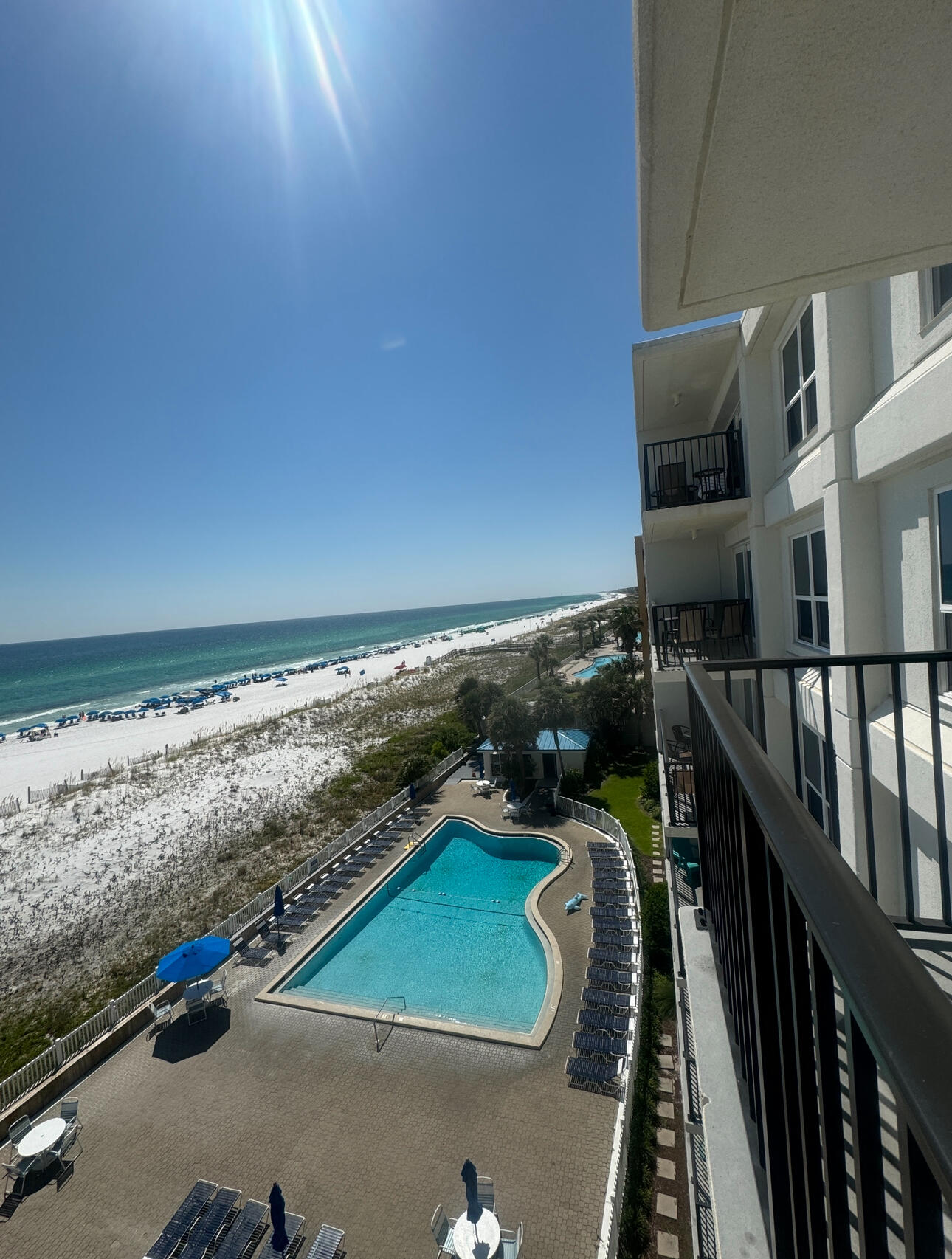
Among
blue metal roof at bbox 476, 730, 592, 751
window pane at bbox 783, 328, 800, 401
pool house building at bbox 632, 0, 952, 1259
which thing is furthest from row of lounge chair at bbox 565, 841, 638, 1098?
window pane at bbox 783, 328, 800, 401

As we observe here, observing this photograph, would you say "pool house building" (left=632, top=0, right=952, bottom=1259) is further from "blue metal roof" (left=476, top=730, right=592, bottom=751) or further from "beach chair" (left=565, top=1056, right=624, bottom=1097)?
"blue metal roof" (left=476, top=730, right=592, bottom=751)

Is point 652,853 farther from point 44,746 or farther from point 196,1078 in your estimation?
point 44,746

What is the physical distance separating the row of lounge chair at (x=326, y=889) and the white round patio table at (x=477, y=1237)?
7.97m

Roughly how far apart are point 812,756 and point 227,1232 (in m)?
10.3

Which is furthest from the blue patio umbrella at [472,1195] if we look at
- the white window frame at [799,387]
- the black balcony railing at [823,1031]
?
the white window frame at [799,387]

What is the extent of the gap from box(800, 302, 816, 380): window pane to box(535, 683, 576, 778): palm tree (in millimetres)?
17432

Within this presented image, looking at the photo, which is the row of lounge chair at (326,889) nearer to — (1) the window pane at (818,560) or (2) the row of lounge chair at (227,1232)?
(2) the row of lounge chair at (227,1232)

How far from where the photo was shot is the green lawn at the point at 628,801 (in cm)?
1855

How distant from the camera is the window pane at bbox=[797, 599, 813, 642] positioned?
755 cm

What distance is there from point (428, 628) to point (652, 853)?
143601 mm

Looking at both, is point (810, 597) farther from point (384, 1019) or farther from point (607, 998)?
point (384, 1019)

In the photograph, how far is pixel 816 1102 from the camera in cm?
129

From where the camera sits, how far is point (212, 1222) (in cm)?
796

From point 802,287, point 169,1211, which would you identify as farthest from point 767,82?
point 169,1211
